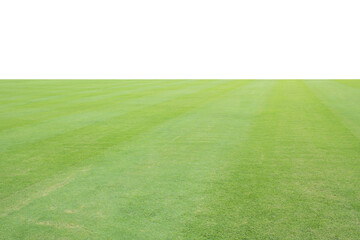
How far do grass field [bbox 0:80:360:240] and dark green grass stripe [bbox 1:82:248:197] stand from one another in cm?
3

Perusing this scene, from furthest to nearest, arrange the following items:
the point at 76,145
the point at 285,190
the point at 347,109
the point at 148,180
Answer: the point at 347,109, the point at 76,145, the point at 148,180, the point at 285,190

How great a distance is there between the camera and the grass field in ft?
8.82

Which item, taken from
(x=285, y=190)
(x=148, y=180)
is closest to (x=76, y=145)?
(x=148, y=180)

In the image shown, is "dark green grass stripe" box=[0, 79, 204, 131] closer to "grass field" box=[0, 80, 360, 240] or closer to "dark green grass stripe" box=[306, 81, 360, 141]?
"grass field" box=[0, 80, 360, 240]

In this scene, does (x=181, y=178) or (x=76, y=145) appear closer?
(x=181, y=178)

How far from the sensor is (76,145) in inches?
206

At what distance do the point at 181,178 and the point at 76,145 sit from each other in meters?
2.34

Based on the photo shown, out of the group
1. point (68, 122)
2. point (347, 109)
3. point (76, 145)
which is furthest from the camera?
point (347, 109)

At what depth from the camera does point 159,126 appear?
21.8 ft

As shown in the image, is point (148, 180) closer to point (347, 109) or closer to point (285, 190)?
point (285, 190)

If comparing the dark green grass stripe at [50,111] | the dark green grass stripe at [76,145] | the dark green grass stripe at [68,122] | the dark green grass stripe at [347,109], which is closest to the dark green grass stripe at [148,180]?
the dark green grass stripe at [76,145]

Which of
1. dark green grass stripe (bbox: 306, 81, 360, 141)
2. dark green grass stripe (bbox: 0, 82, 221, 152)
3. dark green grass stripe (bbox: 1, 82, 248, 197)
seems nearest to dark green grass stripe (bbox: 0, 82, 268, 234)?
dark green grass stripe (bbox: 1, 82, 248, 197)

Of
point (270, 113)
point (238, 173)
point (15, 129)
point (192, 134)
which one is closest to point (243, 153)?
point (238, 173)

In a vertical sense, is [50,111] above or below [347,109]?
below
